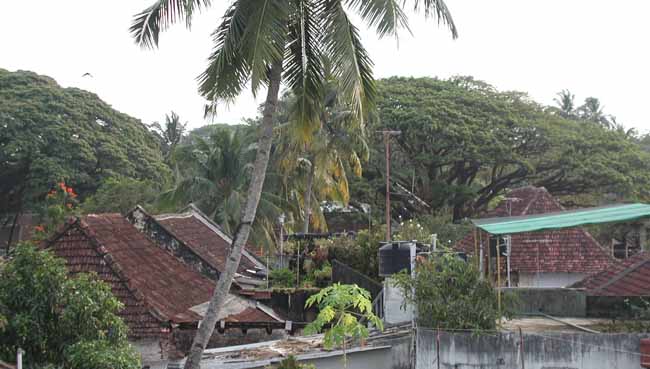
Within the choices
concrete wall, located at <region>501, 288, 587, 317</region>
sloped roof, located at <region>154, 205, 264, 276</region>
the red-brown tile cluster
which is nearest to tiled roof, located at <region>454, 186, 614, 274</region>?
sloped roof, located at <region>154, 205, 264, 276</region>

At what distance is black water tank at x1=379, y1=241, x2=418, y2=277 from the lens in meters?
15.3

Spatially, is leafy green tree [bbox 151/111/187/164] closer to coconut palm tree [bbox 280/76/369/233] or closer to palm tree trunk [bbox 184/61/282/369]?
coconut palm tree [bbox 280/76/369/233]

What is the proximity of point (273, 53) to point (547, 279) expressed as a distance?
53.7ft

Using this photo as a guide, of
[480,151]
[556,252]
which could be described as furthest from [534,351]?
[480,151]

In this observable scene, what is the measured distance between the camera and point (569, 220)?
42.7 feet

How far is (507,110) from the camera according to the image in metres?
36.5

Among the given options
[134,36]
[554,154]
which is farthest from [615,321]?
[554,154]

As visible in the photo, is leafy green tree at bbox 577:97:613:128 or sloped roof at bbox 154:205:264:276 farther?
leafy green tree at bbox 577:97:613:128

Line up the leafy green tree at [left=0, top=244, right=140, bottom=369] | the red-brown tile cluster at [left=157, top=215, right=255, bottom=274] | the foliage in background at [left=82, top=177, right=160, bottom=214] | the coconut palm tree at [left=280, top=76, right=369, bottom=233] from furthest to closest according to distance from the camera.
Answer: the foliage in background at [left=82, top=177, right=160, bottom=214], the coconut palm tree at [left=280, top=76, right=369, bottom=233], the red-brown tile cluster at [left=157, top=215, right=255, bottom=274], the leafy green tree at [left=0, top=244, right=140, bottom=369]

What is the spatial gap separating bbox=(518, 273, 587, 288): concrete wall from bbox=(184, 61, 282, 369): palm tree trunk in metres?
14.9

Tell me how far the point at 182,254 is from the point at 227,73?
5803mm

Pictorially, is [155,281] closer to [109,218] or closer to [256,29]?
[109,218]

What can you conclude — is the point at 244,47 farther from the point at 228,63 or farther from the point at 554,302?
the point at 554,302

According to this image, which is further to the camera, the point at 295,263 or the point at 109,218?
the point at 295,263
